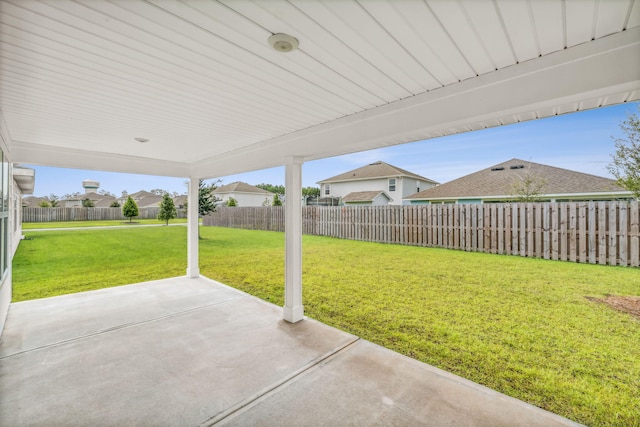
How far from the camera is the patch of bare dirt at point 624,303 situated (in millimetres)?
3861

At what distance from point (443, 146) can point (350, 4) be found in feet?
92.2

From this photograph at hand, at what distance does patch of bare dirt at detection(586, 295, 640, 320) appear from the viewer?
12.7 ft

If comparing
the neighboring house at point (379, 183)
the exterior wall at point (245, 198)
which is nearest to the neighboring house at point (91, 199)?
the exterior wall at point (245, 198)

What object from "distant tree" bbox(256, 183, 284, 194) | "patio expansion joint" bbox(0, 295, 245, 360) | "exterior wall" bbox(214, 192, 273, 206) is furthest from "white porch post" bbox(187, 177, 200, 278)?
"distant tree" bbox(256, 183, 284, 194)

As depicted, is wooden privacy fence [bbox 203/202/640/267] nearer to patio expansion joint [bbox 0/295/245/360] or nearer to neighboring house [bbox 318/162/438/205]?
patio expansion joint [bbox 0/295/245/360]

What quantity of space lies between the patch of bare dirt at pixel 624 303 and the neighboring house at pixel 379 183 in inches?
594

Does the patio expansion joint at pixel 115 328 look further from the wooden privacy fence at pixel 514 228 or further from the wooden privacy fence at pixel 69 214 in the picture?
the wooden privacy fence at pixel 69 214

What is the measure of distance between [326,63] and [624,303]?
17.9ft

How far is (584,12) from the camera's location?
1.43 m

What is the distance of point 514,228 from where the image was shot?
7688 mm

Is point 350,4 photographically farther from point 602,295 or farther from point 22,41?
point 602,295

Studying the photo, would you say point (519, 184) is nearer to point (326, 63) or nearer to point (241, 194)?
point (326, 63)

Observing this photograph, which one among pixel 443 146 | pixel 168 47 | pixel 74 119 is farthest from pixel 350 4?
pixel 443 146

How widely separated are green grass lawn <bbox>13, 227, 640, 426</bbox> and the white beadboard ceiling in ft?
7.31
